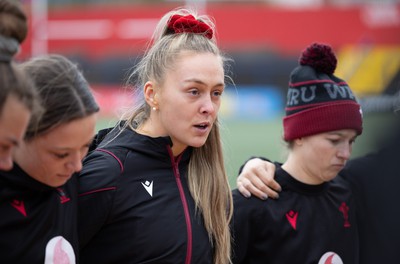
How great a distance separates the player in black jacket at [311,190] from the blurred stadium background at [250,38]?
14552 millimetres

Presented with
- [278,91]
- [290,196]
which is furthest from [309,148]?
[278,91]

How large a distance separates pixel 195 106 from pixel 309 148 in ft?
2.42

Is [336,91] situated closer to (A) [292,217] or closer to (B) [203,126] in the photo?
(A) [292,217]

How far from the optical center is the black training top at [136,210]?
2785mm

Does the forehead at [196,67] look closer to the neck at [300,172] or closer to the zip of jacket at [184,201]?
the zip of jacket at [184,201]

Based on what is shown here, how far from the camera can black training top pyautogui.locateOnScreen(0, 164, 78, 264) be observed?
242 cm

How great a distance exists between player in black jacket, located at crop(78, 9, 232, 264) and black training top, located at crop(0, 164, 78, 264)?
133mm

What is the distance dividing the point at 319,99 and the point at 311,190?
0.46 metres

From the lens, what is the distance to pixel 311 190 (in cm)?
339

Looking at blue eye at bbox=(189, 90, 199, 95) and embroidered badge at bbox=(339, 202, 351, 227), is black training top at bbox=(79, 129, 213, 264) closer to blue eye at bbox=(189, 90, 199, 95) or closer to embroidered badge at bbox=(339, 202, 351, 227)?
blue eye at bbox=(189, 90, 199, 95)

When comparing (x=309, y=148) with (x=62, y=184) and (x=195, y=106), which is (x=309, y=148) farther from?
(x=62, y=184)

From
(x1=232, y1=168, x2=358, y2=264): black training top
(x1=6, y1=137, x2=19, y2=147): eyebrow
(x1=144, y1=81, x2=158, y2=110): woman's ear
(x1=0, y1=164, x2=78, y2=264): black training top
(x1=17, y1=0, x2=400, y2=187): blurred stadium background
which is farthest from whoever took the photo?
(x1=17, y1=0, x2=400, y2=187): blurred stadium background

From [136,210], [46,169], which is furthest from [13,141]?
[136,210]

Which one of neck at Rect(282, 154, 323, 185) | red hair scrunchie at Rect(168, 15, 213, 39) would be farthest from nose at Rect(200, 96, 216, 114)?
neck at Rect(282, 154, 323, 185)
